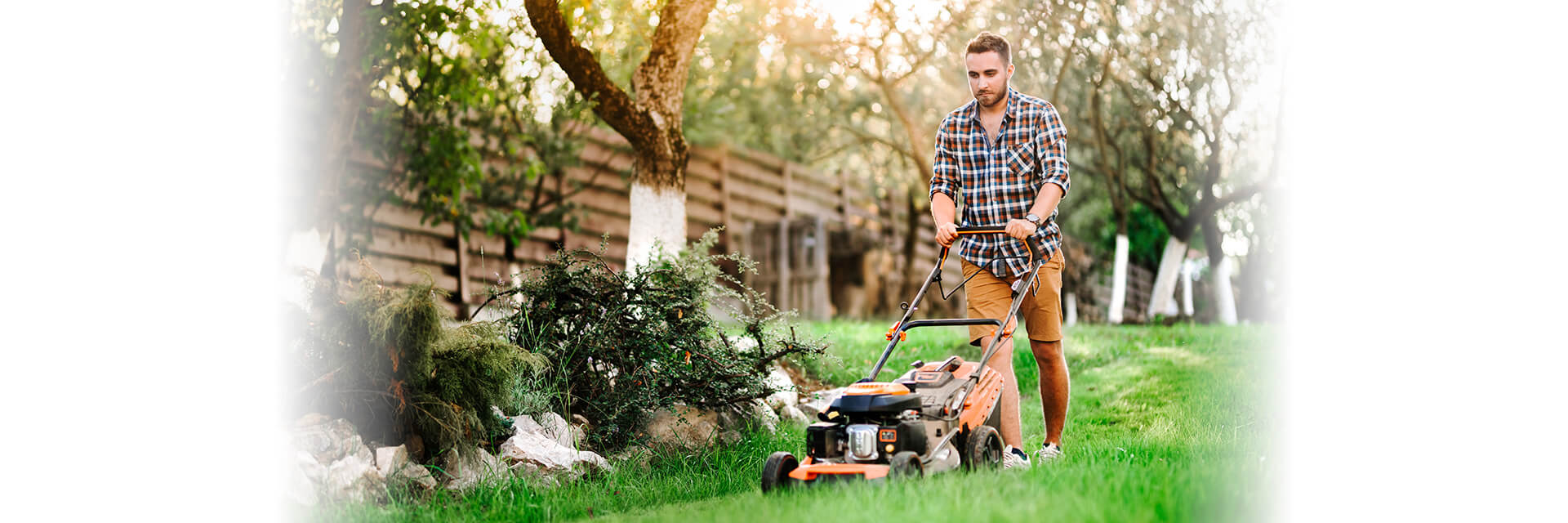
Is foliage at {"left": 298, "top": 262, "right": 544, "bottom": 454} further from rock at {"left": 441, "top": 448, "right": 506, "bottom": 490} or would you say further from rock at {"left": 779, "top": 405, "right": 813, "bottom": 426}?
rock at {"left": 779, "top": 405, "right": 813, "bottom": 426}

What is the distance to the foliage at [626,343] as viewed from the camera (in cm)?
512

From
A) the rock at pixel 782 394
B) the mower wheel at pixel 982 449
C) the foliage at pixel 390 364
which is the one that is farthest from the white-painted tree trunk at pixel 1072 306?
the foliage at pixel 390 364

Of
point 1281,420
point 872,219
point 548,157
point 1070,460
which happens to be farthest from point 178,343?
point 872,219

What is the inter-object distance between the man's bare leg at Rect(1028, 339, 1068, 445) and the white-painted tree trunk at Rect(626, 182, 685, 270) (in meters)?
3.20

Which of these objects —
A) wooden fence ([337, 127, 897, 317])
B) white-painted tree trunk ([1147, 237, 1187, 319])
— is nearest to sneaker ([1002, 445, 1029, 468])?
wooden fence ([337, 127, 897, 317])

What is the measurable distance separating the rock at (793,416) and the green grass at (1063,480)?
42cm

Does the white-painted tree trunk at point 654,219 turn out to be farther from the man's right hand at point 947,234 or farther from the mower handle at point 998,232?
the man's right hand at point 947,234

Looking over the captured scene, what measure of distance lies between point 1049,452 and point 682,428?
161 centimetres

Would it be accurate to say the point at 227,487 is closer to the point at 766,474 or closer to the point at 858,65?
the point at 766,474

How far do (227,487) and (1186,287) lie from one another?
731 inches

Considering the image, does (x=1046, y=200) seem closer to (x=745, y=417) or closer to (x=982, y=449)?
(x=982, y=449)

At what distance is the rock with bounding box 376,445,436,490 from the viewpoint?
13.4 ft

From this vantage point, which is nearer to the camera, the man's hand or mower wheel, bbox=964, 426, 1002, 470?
mower wheel, bbox=964, 426, 1002, 470

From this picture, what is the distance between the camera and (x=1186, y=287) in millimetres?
20281
